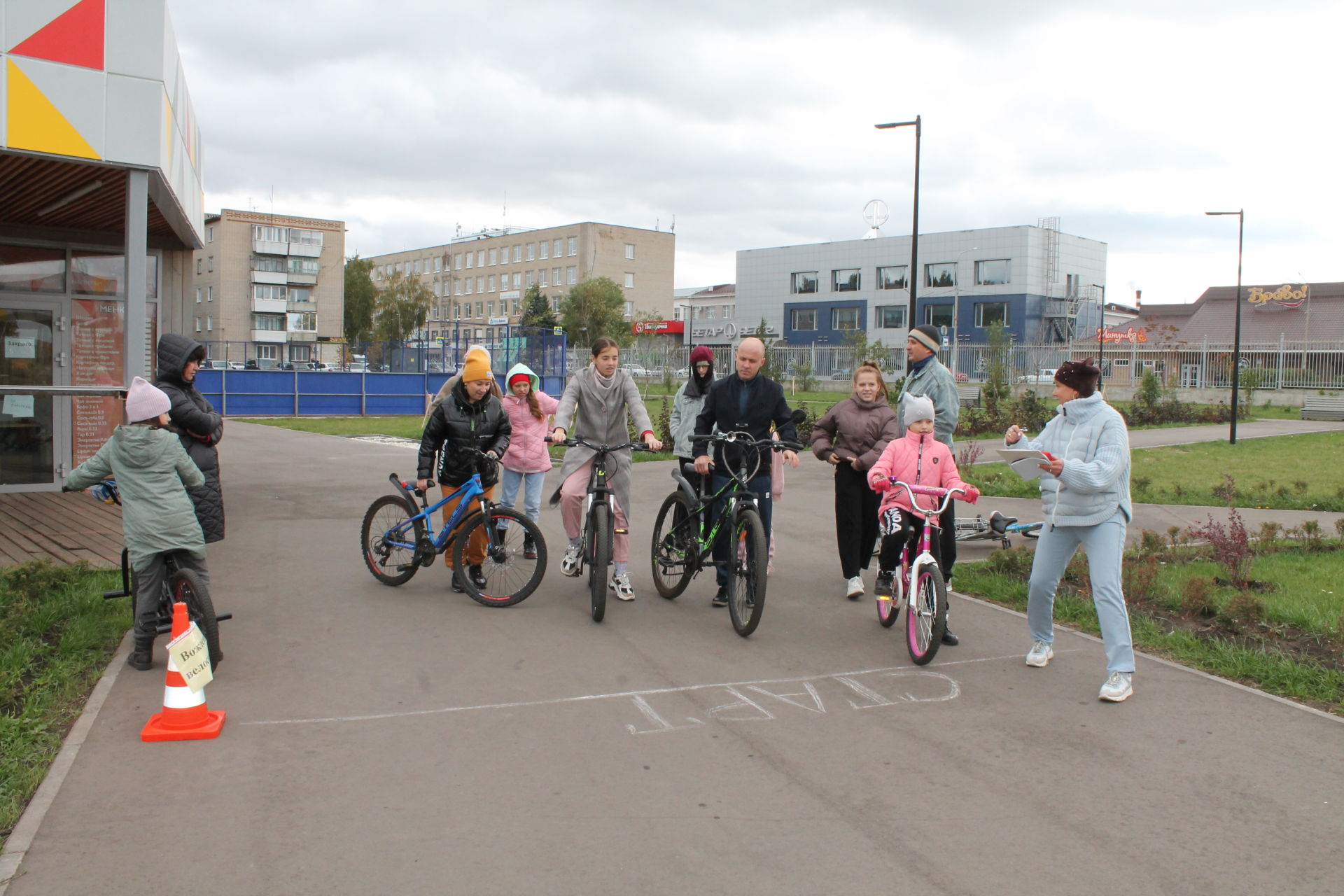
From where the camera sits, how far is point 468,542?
305 inches

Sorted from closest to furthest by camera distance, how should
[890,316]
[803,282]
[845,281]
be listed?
[890,316] < [845,281] < [803,282]

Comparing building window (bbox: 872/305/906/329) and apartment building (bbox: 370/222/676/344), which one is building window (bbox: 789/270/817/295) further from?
apartment building (bbox: 370/222/676/344)

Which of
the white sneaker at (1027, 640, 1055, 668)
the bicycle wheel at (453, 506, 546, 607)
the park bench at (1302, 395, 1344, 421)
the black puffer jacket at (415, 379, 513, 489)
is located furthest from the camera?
the park bench at (1302, 395, 1344, 421)

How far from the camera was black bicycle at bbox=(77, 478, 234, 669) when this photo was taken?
555 cm

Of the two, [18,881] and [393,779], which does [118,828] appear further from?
[393,779]

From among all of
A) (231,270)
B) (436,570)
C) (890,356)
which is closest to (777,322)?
(890,356)

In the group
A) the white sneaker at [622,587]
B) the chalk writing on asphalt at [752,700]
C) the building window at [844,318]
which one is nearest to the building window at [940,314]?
the building window at [844,318]

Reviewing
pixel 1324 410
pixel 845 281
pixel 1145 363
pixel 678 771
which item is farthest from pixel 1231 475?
pixel 845 281

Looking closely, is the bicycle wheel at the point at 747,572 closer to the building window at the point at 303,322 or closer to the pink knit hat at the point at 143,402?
the pink knit hat at the point at 143,402

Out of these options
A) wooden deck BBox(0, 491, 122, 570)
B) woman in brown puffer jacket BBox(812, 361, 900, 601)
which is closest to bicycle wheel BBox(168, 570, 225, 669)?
wooden deck BBox(0, 491, 122, 570)

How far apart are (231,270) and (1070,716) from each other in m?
104

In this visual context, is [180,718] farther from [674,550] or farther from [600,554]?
[674,550]

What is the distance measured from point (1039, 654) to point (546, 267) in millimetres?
102276

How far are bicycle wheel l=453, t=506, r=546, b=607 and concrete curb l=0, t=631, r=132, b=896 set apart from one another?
2.28 meters
